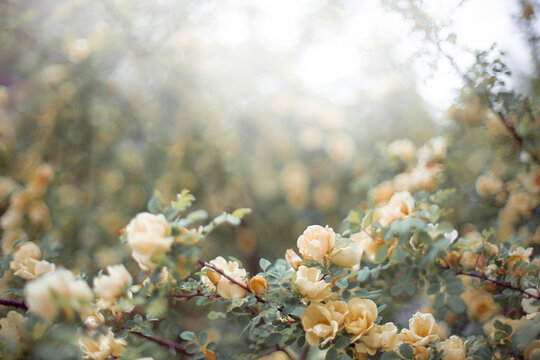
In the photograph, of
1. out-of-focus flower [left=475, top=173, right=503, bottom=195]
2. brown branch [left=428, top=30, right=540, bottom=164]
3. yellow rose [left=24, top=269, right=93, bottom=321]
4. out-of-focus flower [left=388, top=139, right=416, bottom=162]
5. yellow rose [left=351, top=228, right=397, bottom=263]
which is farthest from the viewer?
out-of-focus flower [left=388, top=139, right=416, bottom=162]

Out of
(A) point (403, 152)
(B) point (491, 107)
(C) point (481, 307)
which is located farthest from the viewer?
(A) point (403, 152)

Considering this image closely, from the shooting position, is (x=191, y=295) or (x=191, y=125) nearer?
(x=191, y=295)

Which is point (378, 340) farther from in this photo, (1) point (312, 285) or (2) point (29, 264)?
(2) point (29, 264)

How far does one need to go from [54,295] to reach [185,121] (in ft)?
5.03

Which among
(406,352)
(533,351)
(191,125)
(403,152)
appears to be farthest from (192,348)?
(191,125)

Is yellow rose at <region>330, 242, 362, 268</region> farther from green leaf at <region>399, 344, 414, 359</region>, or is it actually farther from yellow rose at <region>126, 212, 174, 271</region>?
yellow rose at <region>126, 212, 174, 271</region>

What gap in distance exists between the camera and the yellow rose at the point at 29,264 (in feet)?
2.08

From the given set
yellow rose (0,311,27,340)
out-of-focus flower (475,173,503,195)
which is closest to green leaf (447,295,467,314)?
yellow rose (0,311,27,340)

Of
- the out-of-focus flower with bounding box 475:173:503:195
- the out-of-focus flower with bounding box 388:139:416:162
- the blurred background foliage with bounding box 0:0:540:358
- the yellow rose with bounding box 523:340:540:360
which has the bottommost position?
the yellow rose with bounding box 523:340:540:360

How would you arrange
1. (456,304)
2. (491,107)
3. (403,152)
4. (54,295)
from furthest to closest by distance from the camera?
1. (403,152)
2. (491,107)
3. (456,304)
4. (54,295)

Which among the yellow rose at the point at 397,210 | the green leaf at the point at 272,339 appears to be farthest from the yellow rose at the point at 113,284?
the yellow rose at the point at 397,210

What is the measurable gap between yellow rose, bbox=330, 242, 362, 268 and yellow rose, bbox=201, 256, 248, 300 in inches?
6.3

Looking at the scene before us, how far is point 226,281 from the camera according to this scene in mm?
584

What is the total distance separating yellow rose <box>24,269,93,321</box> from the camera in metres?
0.39
